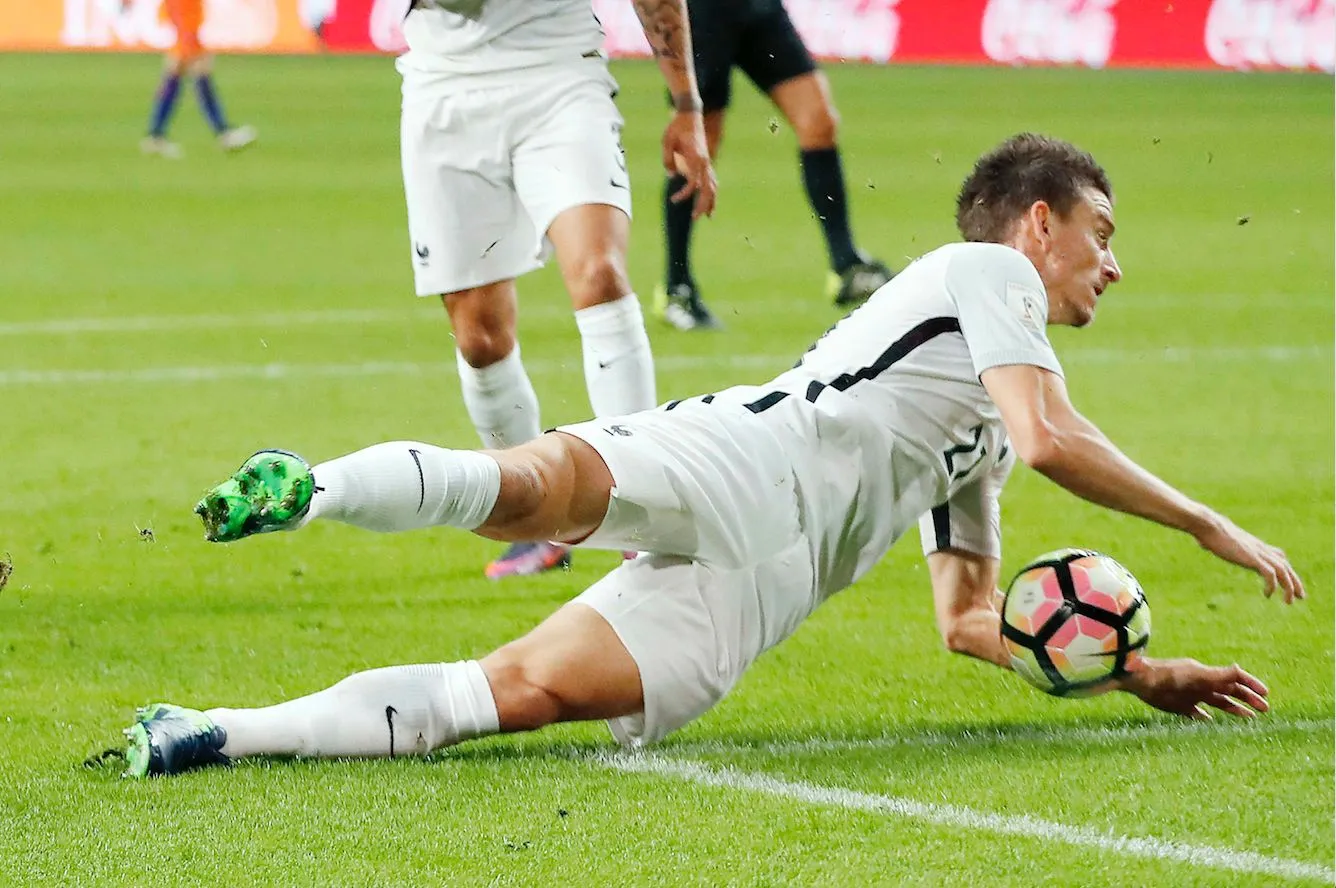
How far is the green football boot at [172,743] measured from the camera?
3.45 meters

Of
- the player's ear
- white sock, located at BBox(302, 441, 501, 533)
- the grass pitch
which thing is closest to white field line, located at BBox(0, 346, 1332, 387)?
the grass pitch

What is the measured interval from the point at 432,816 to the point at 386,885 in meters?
0.32

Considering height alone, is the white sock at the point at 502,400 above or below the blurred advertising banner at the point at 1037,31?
above

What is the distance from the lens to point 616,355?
4.77 metres

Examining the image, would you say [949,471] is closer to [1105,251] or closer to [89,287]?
[1105,251]

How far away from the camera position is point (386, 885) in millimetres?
2947

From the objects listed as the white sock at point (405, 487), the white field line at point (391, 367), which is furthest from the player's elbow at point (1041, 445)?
the white field line at point (391, 367)

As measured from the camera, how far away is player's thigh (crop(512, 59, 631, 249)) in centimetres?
485

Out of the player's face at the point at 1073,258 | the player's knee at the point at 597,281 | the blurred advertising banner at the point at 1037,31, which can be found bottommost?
the blurred advertising banner at the point at 1037,31

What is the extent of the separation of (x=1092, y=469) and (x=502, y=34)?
86.6 inches

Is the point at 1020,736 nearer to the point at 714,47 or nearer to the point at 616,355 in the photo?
the point at 616,355

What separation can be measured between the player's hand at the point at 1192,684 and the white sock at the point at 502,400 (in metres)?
1.93

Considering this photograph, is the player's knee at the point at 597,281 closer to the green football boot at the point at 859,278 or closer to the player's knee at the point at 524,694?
the player's knee at the point at 524,694

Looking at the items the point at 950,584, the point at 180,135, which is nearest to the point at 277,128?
the point at 180,135
